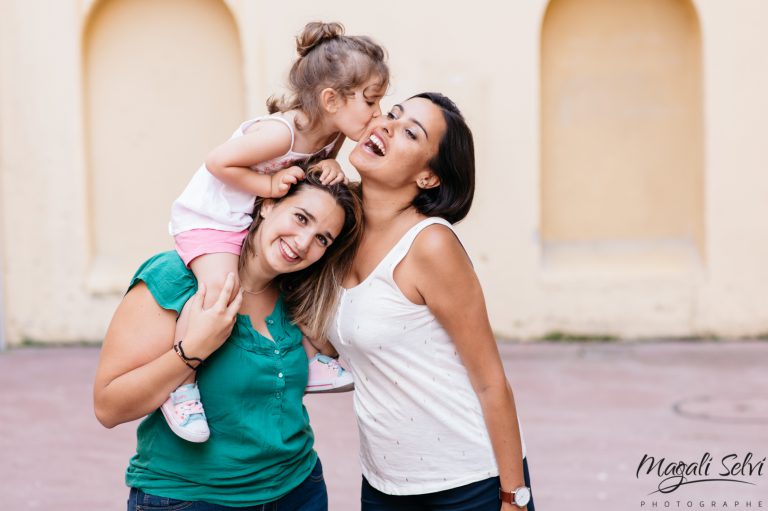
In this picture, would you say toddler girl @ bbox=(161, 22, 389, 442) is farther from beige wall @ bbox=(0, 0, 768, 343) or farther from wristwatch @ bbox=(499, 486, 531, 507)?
beige wall @ bbox=(0, 0, 768, 343)

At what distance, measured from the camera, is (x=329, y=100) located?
3521mm

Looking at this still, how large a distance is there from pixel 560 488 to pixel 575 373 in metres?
2.87

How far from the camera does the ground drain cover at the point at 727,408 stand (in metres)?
7.16

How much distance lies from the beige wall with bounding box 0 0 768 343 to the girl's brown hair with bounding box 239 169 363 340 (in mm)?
6512

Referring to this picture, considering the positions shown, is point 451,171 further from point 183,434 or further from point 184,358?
point 183,434

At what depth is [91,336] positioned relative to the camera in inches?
397

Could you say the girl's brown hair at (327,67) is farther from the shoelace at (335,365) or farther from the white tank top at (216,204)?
the shoelace at (335,365)

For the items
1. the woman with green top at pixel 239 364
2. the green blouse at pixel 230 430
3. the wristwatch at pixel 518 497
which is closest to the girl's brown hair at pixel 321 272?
the woman with green top at pixel 239 364

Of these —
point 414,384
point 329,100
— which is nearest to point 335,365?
point 414,384

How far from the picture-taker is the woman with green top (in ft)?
8.94

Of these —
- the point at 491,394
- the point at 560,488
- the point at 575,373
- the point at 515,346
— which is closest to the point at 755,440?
the point at 560,488

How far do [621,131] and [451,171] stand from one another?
7.39 m

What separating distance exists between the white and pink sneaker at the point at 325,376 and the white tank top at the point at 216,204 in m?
0.47

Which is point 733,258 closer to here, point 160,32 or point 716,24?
point 716,24
